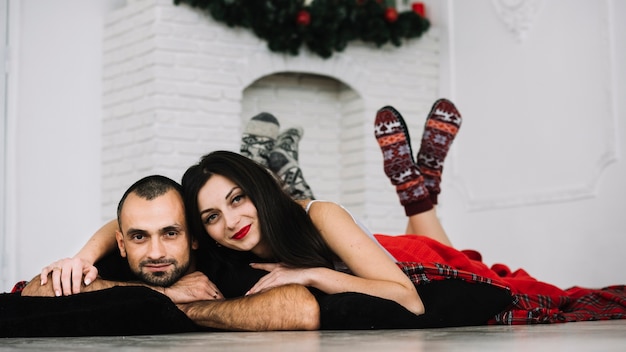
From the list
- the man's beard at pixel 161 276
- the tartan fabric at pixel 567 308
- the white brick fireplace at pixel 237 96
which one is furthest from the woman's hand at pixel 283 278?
the white brick fireplace at pixel 237 96

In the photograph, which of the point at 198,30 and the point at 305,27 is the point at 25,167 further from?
the point at 305,27

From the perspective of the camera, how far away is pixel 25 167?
5.02 metres

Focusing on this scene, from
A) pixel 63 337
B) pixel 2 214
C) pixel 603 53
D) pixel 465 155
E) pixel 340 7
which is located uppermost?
pixel 340 7

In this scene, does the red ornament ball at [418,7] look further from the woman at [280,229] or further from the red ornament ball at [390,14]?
the woman at [280,229]

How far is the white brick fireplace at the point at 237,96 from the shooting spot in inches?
197

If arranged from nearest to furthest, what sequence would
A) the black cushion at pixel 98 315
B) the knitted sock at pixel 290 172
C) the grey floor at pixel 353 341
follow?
1. the grey floor at pixel 353 341
2. the black cushion at pixel 98 315
3. the knitted sock at pixel 290 172

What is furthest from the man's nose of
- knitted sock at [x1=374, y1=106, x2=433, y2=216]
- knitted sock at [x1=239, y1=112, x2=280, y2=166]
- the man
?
knitted sock at [x1=239, y1=112, x2=280, y2=166]

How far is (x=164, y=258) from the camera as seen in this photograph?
7.59ft

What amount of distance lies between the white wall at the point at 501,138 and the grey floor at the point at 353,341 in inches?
112

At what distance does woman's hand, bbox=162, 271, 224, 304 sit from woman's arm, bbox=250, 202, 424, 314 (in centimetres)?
13

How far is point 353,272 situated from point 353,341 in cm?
67

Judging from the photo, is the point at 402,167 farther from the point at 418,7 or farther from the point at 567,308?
the point at 418,7

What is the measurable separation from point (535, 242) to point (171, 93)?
7.35ft

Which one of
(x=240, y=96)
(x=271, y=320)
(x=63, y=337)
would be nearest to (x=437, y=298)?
Result: (x=271, y=320)
